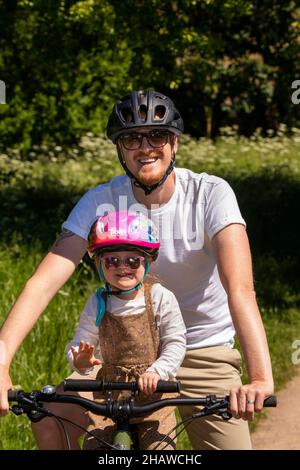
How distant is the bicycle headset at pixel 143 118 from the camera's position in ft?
12.8

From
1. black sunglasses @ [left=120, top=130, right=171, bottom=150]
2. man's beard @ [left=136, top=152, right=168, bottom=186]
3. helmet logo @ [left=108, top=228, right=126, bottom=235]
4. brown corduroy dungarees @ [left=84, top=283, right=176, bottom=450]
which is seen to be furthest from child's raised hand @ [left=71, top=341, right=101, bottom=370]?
black sunglasses @ [left=120, top=130, right=171, bottom=150]

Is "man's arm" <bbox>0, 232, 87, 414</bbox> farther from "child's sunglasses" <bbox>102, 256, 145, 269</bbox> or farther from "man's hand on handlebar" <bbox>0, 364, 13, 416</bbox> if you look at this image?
"child's sunglasses" <bbox>102, 256, 145, 269</bbox>

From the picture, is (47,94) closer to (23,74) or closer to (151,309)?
(23,74)

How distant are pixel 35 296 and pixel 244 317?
2.51 ft

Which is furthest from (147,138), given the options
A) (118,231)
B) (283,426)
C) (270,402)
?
(283,426)

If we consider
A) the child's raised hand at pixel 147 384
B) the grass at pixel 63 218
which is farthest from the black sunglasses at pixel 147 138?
the grass at pixel 63 218

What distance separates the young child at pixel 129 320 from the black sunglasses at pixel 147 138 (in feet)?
1.48

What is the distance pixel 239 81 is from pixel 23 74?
5017mm

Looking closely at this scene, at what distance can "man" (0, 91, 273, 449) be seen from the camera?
368cm

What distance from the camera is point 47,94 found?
18.3 meters

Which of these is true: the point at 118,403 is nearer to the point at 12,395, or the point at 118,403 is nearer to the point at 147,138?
the point at 12,395

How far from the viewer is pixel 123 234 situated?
343cm

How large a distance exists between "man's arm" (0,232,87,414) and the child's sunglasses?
1.21 feet

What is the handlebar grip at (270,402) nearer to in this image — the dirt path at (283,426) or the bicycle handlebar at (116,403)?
the bicycle handlebar at (116,403)
